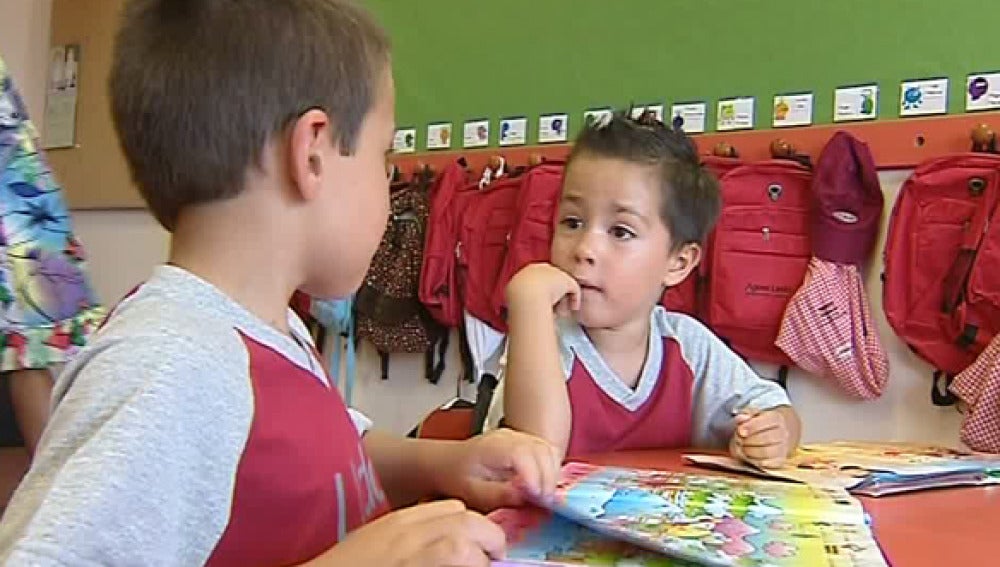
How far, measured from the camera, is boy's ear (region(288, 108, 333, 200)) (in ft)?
2.56

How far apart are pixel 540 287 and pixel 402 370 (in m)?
1.55

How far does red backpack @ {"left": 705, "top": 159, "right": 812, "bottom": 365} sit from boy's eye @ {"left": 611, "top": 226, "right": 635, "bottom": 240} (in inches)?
30.1

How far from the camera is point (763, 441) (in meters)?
1.13

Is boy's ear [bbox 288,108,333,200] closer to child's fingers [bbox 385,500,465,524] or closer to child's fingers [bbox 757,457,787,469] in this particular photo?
child's fingers [bbox 385,500,465,524]

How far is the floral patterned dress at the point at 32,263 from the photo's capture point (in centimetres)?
131

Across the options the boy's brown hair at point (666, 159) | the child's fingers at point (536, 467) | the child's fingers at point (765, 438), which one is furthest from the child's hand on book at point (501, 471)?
the boy's brown hair at point (666, 159)

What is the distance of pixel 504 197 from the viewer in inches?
103

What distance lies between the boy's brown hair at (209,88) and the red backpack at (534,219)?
1.65 m

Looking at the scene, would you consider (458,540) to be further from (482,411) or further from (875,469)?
(482,411)

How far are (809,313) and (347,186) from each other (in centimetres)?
155

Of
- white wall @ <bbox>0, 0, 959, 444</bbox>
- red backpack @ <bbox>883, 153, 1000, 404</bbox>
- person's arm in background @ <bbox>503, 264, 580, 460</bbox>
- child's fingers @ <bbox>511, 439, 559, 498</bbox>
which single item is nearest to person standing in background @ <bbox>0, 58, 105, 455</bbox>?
white wall @ <bbox>0, 0, 959, 444</bbox>

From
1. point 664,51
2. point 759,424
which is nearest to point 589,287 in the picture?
point 759,424

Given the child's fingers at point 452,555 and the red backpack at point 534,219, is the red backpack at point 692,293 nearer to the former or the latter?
the red backpack at point 534,219

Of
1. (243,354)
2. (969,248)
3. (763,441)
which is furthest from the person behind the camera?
(969,248)
